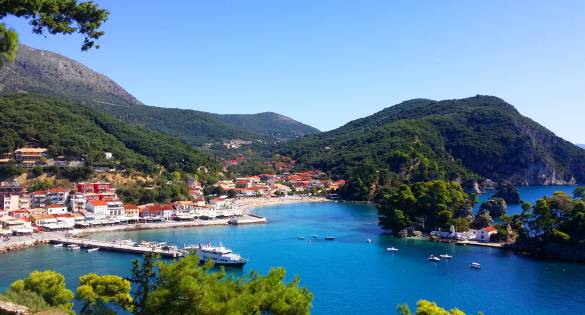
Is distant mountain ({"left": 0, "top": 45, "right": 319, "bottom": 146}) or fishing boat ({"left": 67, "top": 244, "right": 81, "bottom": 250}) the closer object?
fishing boat ({"left": 67, "top": 244, "right": 81, "bottom": 250})

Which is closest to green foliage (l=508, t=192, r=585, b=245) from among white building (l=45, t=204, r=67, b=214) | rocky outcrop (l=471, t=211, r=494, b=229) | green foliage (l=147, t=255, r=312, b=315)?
rocky outcrop (l=471, t=211, r=494, b=229)

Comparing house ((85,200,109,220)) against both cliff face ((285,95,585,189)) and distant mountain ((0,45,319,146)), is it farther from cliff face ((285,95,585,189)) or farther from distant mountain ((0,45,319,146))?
distant mountain ((0,45,319,146))

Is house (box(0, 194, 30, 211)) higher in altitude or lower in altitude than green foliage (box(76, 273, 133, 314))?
higher

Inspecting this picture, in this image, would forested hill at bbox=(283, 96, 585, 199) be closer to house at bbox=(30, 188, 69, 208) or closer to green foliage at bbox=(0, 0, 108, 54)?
house at bbox=(30, 188, 69, 208)

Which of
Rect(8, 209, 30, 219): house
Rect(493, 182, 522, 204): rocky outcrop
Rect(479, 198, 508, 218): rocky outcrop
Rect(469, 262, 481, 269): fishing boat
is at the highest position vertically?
Rect(493, 182, 522, 204): rocky outcrop

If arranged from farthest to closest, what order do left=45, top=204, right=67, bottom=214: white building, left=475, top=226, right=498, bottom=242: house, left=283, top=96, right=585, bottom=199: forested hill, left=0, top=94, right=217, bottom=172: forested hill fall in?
left=283, top=96, right=585, bottom=199: forested hill, left=0, top=94, right=217, bottom=172: forested hill, left=45, top=204, right=67, bottom=214: white building, left=475, top=226, right=498, bottom=242: house

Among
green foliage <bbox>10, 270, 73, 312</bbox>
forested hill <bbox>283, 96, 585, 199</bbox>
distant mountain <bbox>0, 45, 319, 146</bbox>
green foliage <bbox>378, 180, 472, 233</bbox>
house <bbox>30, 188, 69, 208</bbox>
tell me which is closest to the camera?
green foliage <bbox>10, 270, 73, 312</bbox>

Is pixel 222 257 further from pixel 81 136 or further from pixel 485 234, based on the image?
pixel 81 136
